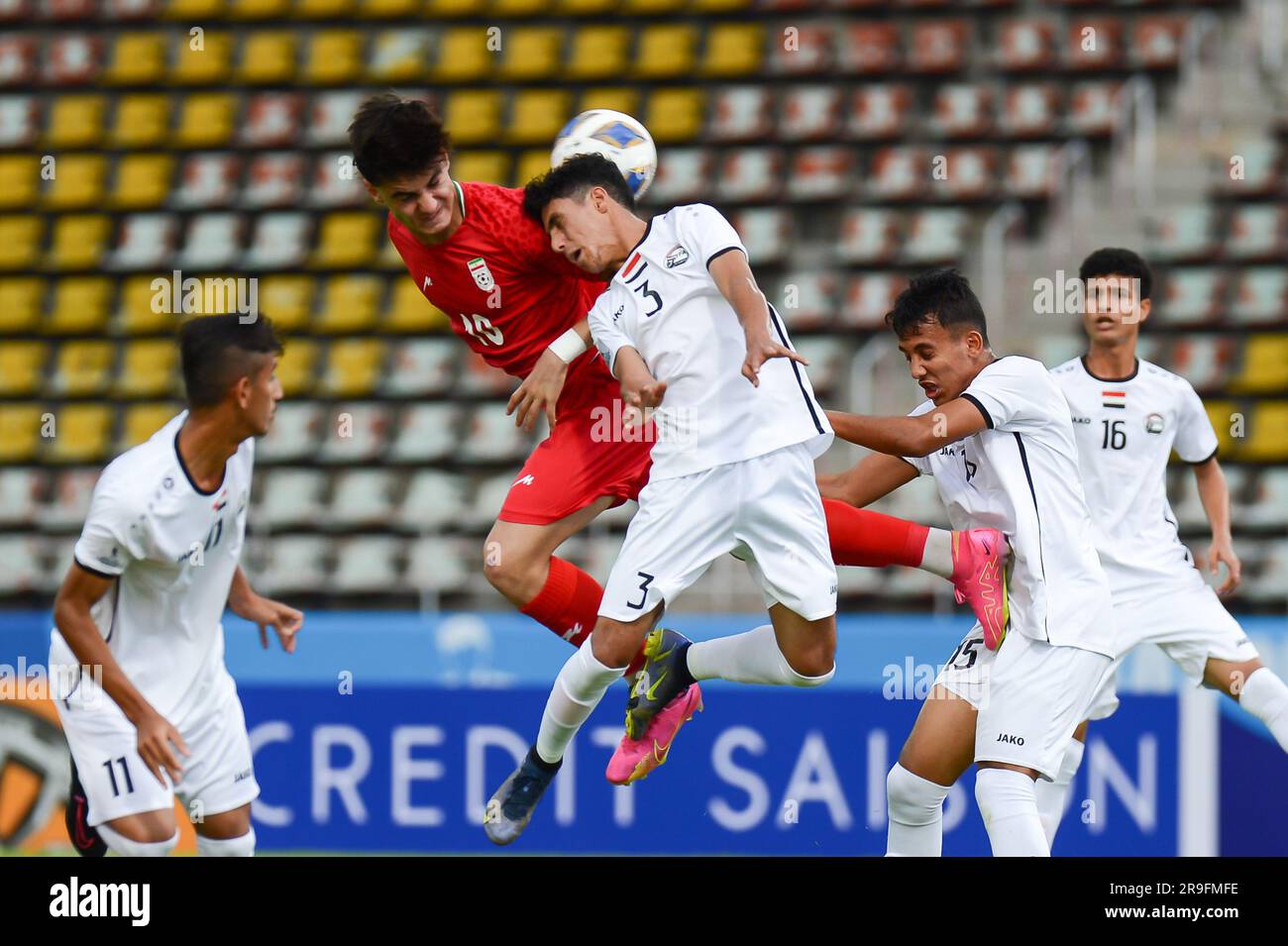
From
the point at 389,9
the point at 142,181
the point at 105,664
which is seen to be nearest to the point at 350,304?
the point at 142,181

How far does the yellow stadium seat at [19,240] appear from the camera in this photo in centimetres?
1308

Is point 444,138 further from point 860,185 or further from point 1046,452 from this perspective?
point 860,185

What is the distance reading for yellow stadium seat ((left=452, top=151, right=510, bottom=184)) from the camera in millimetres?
12492

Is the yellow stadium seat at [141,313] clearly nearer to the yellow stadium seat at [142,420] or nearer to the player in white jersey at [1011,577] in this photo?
the yellow stadium seat at [142,420]

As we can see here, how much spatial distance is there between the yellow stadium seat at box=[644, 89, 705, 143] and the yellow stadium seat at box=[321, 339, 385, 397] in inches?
104

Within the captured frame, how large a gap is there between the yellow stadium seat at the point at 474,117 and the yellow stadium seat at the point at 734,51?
166 cm

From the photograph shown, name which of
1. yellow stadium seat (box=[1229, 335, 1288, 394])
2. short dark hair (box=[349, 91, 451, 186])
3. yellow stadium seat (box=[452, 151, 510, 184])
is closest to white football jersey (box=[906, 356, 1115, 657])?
short dark hair (box=[349, 91, 451, 186])

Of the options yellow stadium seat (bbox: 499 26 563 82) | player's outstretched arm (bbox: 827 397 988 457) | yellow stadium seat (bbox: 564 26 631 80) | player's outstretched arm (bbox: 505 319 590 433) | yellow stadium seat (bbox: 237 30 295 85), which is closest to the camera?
player's outstretched arm (bbox: 827 397 988 457)

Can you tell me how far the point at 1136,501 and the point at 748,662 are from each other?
1.95m

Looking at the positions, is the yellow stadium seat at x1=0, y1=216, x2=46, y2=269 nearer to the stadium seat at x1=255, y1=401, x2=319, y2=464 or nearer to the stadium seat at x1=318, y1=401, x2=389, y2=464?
the stadium seat at x1=255, y1=401, x2=319, y2=464

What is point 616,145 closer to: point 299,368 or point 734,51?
point 299,368

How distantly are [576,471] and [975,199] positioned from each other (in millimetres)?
7183

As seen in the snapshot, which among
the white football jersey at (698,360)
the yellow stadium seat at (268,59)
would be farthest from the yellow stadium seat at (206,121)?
the white football jersey at (698,360)
